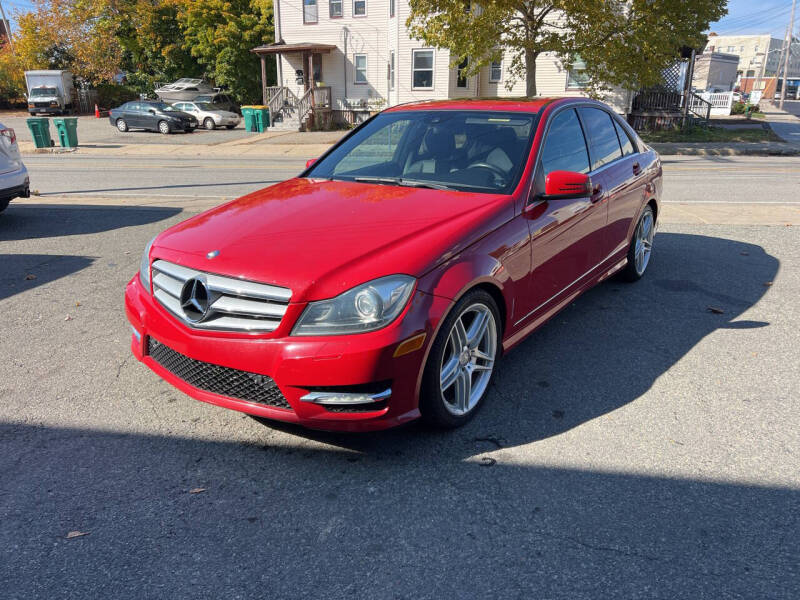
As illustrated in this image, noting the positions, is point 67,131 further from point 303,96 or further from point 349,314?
point 349,314

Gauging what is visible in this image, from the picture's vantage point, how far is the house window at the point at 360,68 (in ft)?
105

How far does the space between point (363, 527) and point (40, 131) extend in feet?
82.7

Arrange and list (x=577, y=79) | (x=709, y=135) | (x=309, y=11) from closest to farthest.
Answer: (x=709, y=135)
(x=577, y=79)
(x=309, y=11)

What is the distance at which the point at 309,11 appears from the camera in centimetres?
3231

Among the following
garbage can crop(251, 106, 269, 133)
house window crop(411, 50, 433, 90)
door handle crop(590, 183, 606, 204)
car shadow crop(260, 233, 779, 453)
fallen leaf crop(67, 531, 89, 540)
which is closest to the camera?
fallen leaf crop(67, 531, 89, 540)

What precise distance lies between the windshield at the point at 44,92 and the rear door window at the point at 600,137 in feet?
157

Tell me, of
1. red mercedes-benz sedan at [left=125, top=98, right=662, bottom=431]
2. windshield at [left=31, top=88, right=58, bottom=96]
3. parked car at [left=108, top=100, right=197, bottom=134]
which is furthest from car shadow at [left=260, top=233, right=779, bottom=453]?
windshield at [left=31, top=88, right=58, bottom=96]

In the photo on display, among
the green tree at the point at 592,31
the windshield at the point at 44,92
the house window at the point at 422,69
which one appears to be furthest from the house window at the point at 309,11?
the windshield at the point at 44,92

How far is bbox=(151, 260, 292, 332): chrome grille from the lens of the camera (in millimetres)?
2975

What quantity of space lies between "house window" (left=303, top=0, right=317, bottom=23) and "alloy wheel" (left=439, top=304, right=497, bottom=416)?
32438 mm

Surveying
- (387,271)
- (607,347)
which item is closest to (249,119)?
(607,347)

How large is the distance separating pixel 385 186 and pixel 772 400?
2.73 meters

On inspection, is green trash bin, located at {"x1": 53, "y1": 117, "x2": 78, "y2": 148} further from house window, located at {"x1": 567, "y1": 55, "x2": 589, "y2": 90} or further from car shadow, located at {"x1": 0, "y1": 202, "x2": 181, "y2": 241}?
house window, located at {"x1": 567, "y1": 55, "x2": 589, "y2": 90}

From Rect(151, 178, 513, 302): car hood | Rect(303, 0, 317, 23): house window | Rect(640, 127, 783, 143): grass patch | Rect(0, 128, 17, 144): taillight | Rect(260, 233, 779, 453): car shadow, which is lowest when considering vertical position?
Rect(260, 233, 779, 453): car shadow
